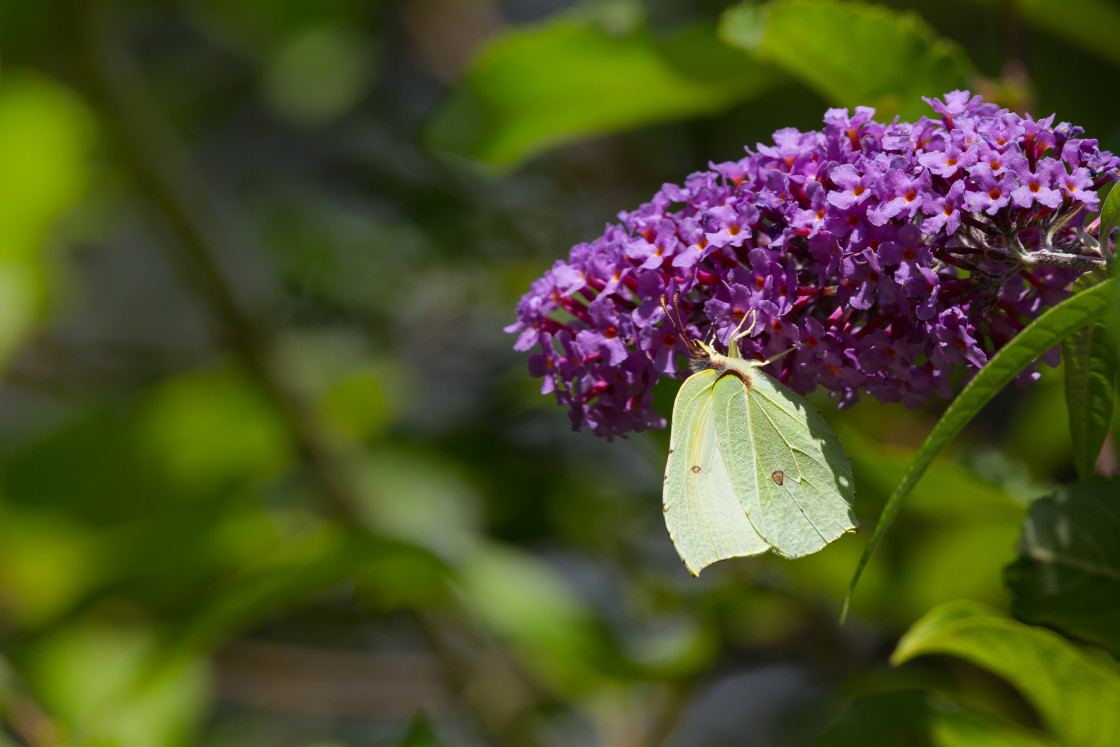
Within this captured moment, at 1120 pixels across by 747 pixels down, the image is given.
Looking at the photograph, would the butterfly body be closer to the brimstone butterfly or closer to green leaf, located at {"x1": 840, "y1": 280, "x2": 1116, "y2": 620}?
the brimstone butterfly

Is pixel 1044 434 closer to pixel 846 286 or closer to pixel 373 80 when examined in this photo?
pixel 846 286

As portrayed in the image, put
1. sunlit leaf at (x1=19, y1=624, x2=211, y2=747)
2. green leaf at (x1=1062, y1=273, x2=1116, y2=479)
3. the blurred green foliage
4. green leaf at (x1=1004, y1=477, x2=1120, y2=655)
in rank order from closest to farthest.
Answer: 1. green leaf at (x1=1062, y1=273, x2=1116, y2=479)
2. green leaf at (x1=1004, y1=477, x2=1120, y2=655)
3. the blurred green foliage
4. sunlit leaf at (x1=19, y1=624, x2=211, y2=747)

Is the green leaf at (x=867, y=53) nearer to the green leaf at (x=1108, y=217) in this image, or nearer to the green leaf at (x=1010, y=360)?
the green leaf at (x=1108, y=217)

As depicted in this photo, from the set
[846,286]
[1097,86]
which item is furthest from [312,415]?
[1097,86]

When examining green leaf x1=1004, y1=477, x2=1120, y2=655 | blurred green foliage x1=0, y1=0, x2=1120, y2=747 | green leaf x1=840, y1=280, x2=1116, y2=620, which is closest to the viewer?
green leaf x1=840, y1=280, x2=1116, y2=620

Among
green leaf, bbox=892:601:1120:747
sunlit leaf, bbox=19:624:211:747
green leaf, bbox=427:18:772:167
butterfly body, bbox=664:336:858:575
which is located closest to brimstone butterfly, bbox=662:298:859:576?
butterfly body, bbox=664:336:858:575

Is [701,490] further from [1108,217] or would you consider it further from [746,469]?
[1108,217]

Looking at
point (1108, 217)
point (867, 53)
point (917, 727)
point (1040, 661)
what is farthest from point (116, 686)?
point (1108, 217)
